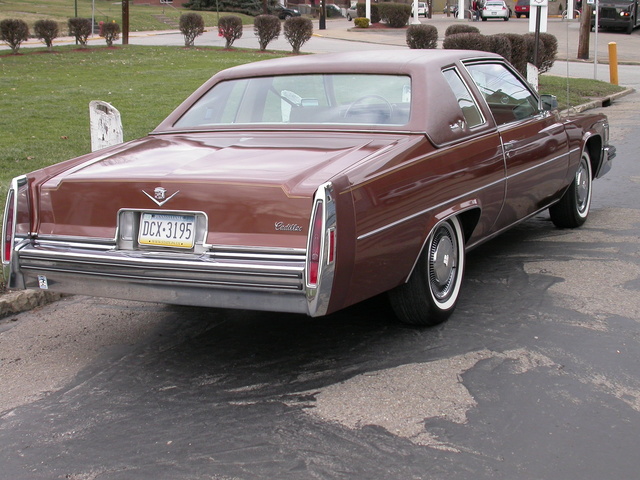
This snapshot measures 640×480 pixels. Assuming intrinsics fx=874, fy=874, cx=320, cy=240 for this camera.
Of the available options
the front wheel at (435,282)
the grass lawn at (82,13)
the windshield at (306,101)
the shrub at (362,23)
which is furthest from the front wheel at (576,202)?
the shrub at (362,23)

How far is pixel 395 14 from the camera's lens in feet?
175

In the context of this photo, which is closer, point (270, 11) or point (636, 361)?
point (636, 361)

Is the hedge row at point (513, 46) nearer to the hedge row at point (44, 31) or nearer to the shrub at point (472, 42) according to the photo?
the shrub at point (472, 42)

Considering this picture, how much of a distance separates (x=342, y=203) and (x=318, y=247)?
0.25 m

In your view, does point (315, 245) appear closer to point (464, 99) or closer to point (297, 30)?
point (464, 99)

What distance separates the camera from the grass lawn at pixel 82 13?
1896 inches

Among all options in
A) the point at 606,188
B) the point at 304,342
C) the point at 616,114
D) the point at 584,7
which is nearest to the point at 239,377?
the point at 304,342

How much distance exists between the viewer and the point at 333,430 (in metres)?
3.71

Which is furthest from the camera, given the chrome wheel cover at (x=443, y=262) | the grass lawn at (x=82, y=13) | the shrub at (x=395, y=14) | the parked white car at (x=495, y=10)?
the parked white car at (x=495, y=10)

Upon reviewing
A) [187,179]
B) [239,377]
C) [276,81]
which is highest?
[276,81]

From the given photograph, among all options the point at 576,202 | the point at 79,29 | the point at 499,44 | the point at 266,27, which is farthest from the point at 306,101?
the point at 79,29

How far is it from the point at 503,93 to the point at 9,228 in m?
3.49

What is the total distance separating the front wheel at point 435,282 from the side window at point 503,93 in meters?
1.16

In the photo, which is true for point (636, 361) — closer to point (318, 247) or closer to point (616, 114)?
point (318, 247)
